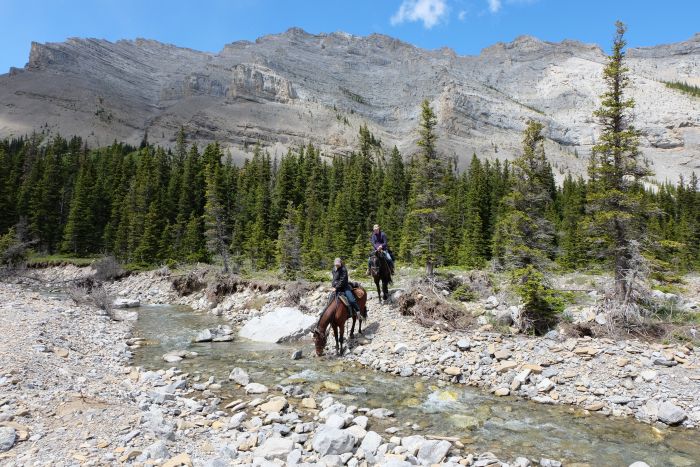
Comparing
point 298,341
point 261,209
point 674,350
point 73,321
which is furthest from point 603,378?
point 261,209

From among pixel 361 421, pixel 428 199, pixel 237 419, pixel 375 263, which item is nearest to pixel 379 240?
pixel 375 263

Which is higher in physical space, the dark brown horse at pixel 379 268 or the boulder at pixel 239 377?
the dark brown horse at pixel 379 268

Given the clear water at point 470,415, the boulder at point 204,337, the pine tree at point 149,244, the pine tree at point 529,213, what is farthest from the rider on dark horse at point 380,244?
the pine tree at point 149,244

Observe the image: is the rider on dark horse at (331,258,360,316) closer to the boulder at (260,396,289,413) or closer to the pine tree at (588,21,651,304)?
the boulder at (260,396,289,413)

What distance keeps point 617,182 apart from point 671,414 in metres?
9.68

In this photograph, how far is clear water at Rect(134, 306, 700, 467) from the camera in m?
7.68

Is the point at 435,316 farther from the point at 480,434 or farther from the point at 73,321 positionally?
the point at 73,321

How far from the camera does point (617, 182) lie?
50.6 feet

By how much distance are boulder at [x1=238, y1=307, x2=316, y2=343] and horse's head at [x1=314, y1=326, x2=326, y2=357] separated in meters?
3.02

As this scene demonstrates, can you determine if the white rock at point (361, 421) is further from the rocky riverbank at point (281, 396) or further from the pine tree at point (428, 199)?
the pine tree at point (428, 199)

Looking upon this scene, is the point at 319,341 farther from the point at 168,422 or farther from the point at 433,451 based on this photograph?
the point at 433,451

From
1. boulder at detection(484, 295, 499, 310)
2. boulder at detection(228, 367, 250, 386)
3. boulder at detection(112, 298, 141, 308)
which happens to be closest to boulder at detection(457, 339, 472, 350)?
boulder at detection(484, 295, 499, 310)

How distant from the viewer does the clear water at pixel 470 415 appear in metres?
7.68

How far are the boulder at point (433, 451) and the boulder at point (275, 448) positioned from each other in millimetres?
2442
